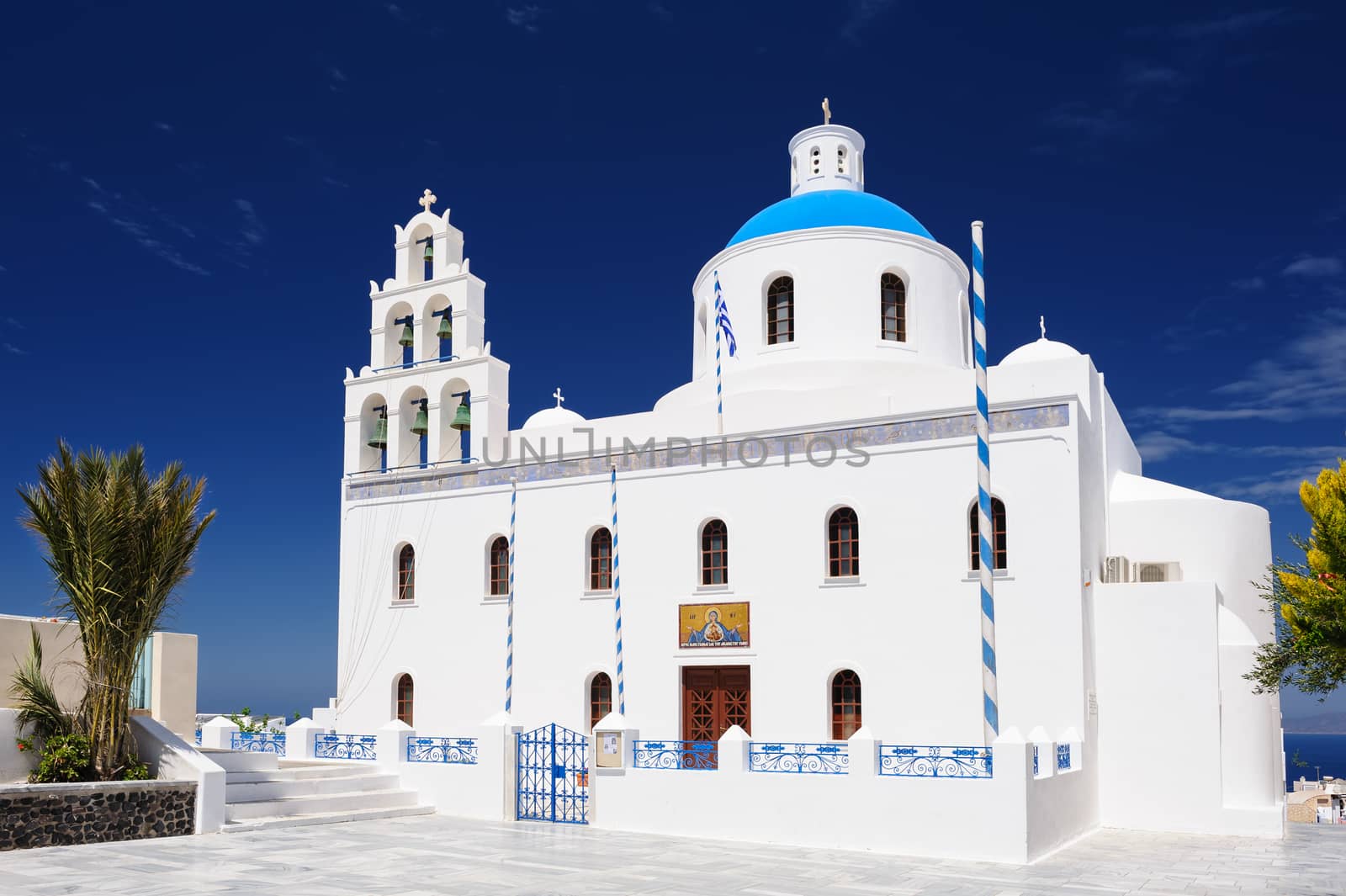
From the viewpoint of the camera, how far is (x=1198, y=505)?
1722 centimetres

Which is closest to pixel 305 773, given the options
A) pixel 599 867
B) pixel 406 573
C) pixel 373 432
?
pixel 406 573

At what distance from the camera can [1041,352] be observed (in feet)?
66.7

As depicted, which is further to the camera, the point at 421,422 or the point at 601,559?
the point at 421,422

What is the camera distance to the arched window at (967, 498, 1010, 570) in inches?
632

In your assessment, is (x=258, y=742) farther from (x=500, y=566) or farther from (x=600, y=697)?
(x=600, y=697)

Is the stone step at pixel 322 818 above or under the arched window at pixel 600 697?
under

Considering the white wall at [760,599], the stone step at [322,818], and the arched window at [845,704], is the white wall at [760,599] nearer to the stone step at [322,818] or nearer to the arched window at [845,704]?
the arched window at [845,704]

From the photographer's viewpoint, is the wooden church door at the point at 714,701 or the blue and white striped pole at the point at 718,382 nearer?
the wooden church door at the point at 714,701

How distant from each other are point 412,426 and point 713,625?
733cm

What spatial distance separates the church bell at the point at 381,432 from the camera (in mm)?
21734

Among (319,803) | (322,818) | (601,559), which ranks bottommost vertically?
(322,818)

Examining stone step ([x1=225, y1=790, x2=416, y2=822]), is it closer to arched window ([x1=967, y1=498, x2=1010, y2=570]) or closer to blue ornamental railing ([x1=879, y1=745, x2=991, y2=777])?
blue ornamental railing ([x1=879, y1=745, x2=991, y2=777])

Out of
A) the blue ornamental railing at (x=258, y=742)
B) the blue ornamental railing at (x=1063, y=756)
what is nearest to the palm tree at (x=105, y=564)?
the blue ornamental railing at (x=258, y=742)

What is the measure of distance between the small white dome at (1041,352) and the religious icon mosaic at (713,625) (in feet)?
22.0
